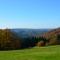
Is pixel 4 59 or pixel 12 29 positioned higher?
pixel 12 29

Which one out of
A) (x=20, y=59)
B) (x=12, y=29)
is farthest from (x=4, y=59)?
(x=12, y=29)

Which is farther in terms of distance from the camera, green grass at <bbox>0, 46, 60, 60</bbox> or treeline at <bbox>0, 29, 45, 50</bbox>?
treeline at <bbox>0, 29, 45, 50</bbox>

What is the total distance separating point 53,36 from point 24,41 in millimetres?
6697

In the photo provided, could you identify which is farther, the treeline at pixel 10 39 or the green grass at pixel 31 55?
the treeline at pixel 10 39

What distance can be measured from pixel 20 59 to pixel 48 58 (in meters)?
1.77

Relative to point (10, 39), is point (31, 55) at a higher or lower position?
lower

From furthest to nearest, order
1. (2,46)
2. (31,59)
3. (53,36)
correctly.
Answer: (53,36) → (2,46) → (31,59)

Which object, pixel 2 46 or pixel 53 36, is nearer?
pixel 2 46

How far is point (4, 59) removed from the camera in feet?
46.3

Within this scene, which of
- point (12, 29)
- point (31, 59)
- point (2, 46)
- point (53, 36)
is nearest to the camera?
point (31, 59)

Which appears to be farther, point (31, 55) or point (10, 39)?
point (10, 39)

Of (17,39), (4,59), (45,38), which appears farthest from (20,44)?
(4,59)

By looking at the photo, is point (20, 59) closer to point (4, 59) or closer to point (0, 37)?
point (4, 59)

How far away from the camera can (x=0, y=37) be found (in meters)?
34.1
